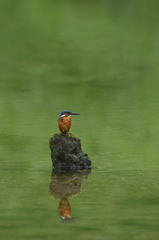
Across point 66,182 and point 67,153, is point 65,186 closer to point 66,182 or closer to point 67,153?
point 66,182

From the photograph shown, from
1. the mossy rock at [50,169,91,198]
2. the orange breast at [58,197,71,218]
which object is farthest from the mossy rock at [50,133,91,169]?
the orange breast at [58,197,71,218]

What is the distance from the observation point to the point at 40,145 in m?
5.66

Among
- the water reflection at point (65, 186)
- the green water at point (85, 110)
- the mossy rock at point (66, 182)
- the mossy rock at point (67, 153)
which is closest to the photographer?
the green water at point (85, 110)

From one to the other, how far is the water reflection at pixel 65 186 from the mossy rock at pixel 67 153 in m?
0.08

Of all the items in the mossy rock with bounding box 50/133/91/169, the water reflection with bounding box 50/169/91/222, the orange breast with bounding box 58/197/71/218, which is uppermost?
the mossy rock with bounding box 50/133/91/169

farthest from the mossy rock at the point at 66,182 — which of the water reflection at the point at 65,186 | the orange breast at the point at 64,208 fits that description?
the orange breast at the point at 64,208

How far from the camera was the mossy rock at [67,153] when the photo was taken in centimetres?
425

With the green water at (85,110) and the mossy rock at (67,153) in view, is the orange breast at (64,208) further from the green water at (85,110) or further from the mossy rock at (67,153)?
the mossy rock at (67,153)

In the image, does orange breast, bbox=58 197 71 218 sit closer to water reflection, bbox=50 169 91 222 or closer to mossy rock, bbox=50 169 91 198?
water reflection, bbox=50 169 91 222

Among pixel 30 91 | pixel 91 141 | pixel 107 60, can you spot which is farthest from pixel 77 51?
pixel 91 141

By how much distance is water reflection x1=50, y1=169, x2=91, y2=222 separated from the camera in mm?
3146

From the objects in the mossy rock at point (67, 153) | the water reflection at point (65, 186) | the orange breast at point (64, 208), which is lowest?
the orange breast at point (64, 208)

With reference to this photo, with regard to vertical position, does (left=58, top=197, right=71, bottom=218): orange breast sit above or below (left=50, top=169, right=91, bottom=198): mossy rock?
below

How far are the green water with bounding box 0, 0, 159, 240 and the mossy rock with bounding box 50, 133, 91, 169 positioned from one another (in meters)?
0.13
